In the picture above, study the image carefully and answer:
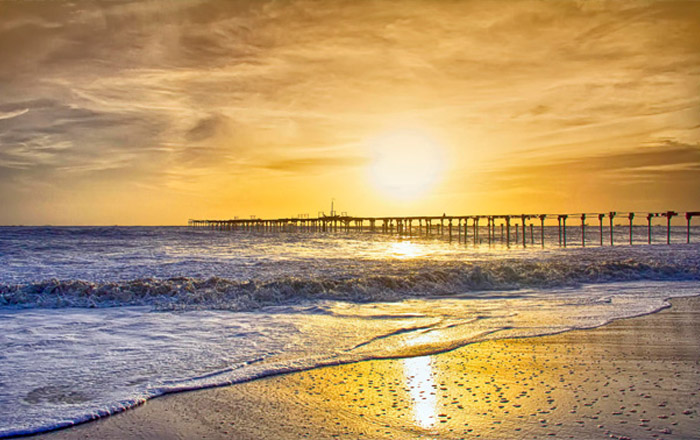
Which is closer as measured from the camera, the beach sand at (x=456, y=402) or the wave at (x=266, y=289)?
the beach sand at (x=456, y=402)

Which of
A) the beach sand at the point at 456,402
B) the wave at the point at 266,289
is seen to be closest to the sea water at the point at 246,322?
the wave at the point at 266,289

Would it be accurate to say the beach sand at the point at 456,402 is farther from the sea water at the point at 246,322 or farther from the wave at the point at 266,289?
the wave at the point at 266,289

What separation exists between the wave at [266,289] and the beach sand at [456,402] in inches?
229

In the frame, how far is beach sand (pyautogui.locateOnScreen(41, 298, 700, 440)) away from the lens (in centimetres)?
368

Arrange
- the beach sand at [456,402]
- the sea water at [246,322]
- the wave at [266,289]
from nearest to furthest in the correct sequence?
1. the beach sand at [456,402]
2. the sea water at [246,322]
3. the wave at [266,289]

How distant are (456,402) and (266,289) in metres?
8.25

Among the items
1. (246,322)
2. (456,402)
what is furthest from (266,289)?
(456,402)

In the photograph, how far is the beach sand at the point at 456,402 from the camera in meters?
3.68

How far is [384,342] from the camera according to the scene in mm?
6699

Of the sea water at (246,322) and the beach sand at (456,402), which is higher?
the beach sand at (456,402)

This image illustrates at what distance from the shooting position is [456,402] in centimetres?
421

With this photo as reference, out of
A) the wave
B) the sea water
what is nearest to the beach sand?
the sea water

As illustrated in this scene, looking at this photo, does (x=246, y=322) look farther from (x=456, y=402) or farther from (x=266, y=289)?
(x=456, y=402)

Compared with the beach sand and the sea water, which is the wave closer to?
the sea water
